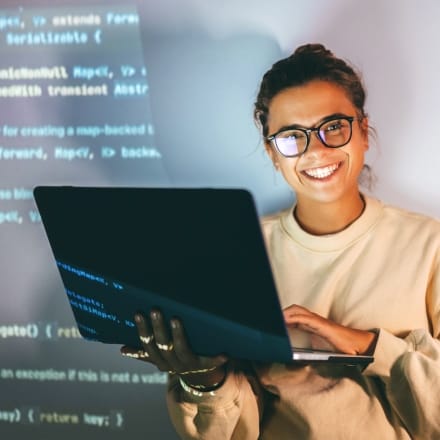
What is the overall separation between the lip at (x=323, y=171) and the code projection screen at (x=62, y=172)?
378mm

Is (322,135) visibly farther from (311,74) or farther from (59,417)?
(59,417)

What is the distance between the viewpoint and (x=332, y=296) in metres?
1.38

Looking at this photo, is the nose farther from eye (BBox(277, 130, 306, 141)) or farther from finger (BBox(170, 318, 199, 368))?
finger (BBox(170, 318, 199, 368))

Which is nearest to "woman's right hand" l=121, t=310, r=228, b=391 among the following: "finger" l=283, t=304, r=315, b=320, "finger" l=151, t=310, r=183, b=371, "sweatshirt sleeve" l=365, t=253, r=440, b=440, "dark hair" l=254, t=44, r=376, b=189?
"finger" l=151, t=310, r=183, b=371

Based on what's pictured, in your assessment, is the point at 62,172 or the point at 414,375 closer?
the point at 414,375

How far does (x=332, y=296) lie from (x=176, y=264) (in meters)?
0.45

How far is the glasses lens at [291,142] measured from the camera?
53.0 inches

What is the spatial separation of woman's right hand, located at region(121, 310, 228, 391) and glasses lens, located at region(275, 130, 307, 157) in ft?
1.53

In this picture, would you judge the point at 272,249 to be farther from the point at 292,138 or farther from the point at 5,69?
the point at 5,69

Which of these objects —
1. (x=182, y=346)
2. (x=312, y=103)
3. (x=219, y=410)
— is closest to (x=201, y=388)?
(x=219, y=410)

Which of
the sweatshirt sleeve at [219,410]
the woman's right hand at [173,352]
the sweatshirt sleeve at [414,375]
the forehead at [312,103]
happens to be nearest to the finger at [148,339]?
the woman's right hand at [173,352]

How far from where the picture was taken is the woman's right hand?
1.11 meters

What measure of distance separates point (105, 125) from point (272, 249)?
0.51 metres

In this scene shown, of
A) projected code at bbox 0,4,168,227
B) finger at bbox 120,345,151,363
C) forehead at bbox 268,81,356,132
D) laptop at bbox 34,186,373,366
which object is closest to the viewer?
laptop at bbox 34,186,373,366
